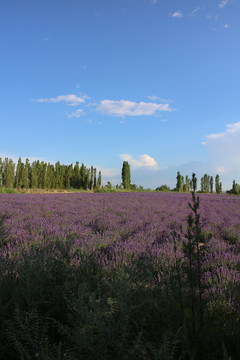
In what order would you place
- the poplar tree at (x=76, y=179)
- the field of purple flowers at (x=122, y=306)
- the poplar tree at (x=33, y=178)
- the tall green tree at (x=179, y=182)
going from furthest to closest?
the tall green tree at (x=179, y=182) → the poplar tree at (x=76, y=179) → the poplar tree at (x=33, y=178) → the field of purple flowers at (x=122, y=306)

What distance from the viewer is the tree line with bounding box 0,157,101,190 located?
1571 inches

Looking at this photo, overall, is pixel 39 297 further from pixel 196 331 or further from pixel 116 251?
pixel 116 251

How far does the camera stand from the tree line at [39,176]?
3991 centimetres

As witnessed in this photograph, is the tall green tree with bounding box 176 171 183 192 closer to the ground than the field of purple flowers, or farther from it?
farther from it

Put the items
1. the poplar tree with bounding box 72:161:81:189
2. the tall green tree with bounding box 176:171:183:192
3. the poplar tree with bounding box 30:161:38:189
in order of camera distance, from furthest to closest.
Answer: the tall green tree with bounding box 176:171:183:192 → the poplar tree with bounding box 72:161:81:189 → the poplar tree with bounding box 30:161:38:189

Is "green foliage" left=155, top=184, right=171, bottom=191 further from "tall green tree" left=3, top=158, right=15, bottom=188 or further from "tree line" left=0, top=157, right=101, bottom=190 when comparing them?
"tall green tree" left=3, top=158, right=15, bottom=188

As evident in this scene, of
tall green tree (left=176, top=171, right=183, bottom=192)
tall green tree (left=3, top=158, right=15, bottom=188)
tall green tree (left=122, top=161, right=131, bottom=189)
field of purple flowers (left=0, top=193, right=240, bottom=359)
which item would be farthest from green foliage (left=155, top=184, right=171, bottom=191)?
field of purple flowers (left=0, top=193, right=240, bottom=359)

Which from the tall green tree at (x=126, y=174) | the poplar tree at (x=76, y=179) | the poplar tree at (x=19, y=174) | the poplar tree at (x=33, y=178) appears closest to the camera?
the poplar tree at (x=33, y=178)

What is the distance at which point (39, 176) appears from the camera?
41.0 meters

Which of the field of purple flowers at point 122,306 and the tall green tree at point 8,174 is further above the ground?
the tall green tree at point 8,174

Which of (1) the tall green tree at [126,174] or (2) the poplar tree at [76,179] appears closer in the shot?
(1) the tall green tree at [126,174]

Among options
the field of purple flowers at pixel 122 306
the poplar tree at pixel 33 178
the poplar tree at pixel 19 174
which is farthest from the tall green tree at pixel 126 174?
the field of purple flowers at pixel 122 306

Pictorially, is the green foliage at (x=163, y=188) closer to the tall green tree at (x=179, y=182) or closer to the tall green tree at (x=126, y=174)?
the tall green tree at (x=179, y=182)

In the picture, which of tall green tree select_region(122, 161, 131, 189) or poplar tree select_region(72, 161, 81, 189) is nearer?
tall green tree select_region(122, 161, 131, 189)
